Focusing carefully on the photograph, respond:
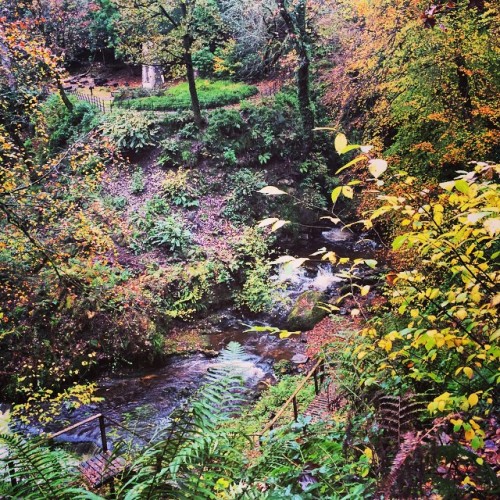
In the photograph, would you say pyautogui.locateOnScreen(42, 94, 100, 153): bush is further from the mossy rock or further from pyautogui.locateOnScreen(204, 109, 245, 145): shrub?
the mossy rock

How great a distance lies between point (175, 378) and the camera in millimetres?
9539

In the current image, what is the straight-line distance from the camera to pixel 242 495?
1.81 meters

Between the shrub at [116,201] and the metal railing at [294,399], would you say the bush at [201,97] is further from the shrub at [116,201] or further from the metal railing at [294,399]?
the metal railing at [294,399]

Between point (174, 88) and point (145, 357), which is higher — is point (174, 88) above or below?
above

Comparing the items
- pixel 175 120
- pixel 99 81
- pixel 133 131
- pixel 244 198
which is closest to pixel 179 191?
pixel 244 198

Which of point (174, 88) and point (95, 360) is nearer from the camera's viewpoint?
point (95, 360)

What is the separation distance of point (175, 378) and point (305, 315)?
160 inches

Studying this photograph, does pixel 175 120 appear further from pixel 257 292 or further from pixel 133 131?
pixel 257 292

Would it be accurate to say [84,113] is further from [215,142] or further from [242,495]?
[242,495]

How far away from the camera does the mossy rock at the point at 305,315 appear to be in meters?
11.4

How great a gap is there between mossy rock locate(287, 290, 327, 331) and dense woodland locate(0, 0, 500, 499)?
0.31ft

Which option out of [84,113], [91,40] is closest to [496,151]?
[84,113]

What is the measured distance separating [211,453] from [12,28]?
22.1 feet

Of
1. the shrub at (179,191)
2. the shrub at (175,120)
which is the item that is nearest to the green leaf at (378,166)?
the shrub at (179,191)
